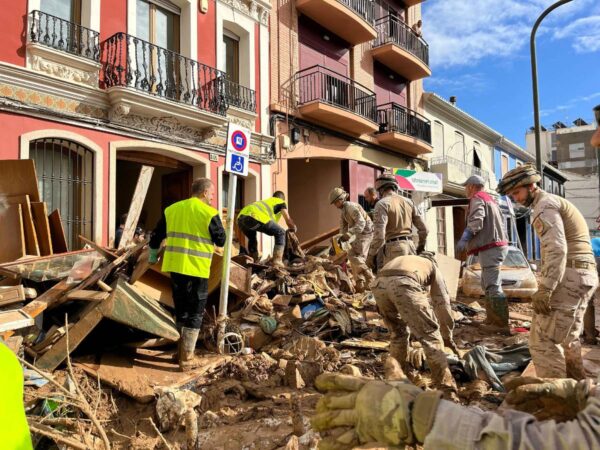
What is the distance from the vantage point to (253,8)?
11.6 metres

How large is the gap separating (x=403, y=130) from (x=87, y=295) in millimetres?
13743

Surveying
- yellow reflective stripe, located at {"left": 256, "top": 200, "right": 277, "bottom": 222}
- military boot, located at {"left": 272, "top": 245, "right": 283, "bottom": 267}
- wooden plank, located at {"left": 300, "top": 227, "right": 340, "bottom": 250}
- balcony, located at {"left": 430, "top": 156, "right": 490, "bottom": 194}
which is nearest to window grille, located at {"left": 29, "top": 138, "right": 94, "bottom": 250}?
yellow reflective stripe, located at {"left": 256, "top": 200, "right": 277, "bottom": 222}

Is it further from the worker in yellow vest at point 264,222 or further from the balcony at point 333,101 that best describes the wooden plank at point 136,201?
the balcony at point 333,101

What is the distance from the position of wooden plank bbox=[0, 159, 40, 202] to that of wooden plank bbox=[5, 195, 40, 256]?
0.30 feet

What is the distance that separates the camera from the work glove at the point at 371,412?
1.27 m

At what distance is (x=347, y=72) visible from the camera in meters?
14.8

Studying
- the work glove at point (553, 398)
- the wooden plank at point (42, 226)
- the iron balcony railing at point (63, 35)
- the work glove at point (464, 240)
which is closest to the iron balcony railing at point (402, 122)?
the iron balcony railing at point (63, 35)

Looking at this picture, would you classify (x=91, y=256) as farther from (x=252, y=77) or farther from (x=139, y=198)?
(x=252, y=77)

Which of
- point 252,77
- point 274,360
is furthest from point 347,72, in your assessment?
point 274,360

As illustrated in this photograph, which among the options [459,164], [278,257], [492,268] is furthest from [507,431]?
[459,164]

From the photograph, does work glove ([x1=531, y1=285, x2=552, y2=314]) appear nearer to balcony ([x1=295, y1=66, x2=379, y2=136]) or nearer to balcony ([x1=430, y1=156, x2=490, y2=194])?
balcony ([x1=295, y1=66, x2=379, y2=136])

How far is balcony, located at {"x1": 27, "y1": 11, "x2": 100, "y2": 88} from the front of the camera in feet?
24.4

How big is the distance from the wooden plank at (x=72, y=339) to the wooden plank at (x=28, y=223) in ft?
8.33

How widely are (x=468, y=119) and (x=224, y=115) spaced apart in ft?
49.4
